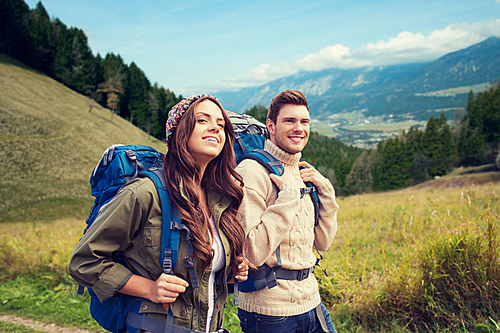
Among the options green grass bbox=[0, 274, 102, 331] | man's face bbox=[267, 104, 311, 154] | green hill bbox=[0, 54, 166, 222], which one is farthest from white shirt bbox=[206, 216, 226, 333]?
green hill bbox=[0, 54, 166, 222]

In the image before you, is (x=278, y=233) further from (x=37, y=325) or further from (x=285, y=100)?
(x=37, y=325)

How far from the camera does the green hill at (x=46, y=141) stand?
1036 inches

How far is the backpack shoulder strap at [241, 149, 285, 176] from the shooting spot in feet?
7.57

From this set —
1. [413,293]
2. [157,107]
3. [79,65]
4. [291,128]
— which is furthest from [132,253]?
[79,65]

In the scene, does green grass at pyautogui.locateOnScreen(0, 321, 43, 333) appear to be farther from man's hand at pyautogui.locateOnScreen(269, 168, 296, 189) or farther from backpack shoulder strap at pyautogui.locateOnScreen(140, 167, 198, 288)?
man's hand at pyautogui.locateOnScreen(269, 168, 296, 189)

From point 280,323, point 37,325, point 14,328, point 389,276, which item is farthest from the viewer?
point 37,325

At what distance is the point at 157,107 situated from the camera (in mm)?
60188

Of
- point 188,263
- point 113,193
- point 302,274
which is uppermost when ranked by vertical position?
point 113,193

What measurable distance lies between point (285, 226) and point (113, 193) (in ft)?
3.95

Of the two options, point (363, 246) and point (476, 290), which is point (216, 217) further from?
point (363, 246)

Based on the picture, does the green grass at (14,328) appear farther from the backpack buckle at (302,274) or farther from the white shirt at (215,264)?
the backpack buckle at (302,274)

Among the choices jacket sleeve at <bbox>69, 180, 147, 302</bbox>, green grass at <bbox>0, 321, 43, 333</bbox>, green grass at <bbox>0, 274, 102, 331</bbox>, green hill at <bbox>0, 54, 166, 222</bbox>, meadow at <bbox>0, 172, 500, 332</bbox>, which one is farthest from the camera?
green hill at <bbox>0, 54, 166, 222</bbox>

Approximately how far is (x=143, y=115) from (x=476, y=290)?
6358 centimetres

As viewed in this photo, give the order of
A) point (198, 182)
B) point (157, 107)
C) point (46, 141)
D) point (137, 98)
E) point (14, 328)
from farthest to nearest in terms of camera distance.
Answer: point (137, 98), point (157, 107), point (46, 141), point (14, 328), point (198, 182)
